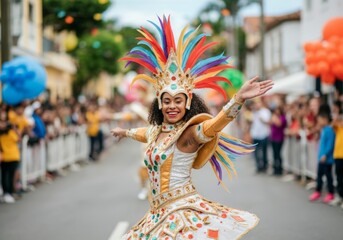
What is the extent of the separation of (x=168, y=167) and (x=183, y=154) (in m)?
0.16

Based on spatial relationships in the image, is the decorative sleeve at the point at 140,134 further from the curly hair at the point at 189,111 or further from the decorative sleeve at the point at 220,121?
the decorative sleeve at the point at 220,121

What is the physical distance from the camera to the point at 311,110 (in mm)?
13641

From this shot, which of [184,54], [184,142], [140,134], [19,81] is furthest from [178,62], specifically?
[19,81]

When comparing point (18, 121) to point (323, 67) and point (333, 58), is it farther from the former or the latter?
point (333, 58)

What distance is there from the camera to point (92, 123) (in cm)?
2133

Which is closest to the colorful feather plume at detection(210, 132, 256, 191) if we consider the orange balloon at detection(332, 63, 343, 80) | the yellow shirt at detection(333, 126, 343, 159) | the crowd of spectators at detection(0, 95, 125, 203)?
the yellow shirt at detection(333, 126, 343, 159)

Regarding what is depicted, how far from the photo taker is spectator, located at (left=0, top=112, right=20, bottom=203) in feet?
40.0

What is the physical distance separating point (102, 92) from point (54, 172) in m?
52.9

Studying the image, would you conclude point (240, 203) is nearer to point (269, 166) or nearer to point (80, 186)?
point (80, 186)

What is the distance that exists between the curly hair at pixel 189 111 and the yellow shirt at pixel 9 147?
720 centimetres

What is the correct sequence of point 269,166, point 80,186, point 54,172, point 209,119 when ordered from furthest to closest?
point 269,166 < point 54,172 < point 80,186 < point 209,119

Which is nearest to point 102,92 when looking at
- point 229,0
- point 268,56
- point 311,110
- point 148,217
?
point 268,56

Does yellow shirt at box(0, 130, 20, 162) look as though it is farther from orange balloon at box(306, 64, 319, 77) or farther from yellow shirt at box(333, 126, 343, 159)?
orange balloon at box(306, 64, 319, 77)

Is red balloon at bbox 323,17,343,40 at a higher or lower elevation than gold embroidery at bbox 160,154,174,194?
higher
